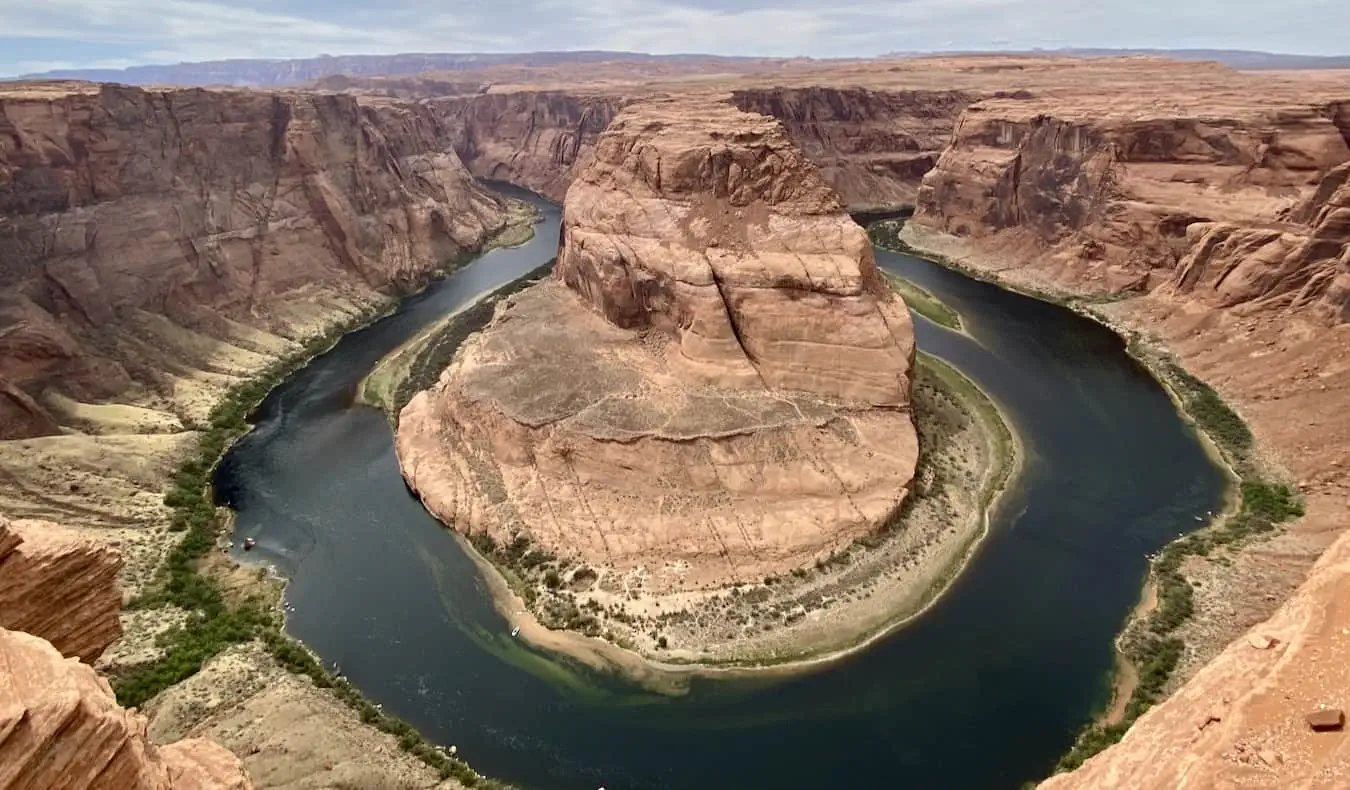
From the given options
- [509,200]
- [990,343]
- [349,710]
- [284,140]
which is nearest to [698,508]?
[349,710]

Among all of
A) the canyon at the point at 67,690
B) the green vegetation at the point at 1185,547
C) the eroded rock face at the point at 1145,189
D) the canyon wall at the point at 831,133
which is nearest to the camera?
the canyon at the point at 67,690

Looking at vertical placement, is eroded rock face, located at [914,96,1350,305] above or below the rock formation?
above

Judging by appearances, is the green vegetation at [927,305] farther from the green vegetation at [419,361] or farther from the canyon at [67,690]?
the canyon at [67,690]

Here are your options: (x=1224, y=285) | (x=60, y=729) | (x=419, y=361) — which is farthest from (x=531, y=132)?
(x=60, y=729)

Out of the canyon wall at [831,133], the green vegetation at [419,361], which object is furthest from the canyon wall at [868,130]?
the green vegetation at [419,361]

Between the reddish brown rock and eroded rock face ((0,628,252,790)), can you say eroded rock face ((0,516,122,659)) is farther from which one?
the reddish brown rock

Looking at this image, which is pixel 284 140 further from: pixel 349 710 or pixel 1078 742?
pixel 1078 742

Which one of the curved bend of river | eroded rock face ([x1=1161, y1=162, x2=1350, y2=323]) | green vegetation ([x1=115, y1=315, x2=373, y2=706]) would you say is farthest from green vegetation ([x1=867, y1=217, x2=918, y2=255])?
green vegetation ([x1=115, y1=315, x2=373, y2=706])
